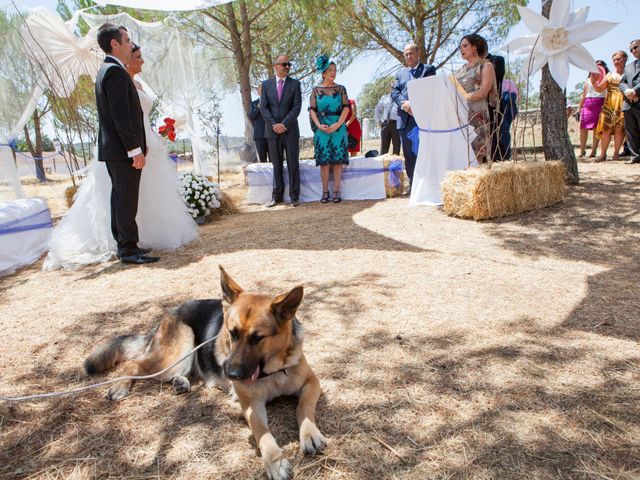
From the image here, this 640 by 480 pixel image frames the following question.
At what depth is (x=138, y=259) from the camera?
499cm

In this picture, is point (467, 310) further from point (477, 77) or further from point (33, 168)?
point (33, 168)

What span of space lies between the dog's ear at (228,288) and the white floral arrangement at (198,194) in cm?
537

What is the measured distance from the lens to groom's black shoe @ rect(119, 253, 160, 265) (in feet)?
16.3

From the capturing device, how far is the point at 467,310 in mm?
3252

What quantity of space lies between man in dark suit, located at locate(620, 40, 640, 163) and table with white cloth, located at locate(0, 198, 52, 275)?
10.4m

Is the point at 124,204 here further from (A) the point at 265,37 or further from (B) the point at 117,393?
(A) the point at 265,37

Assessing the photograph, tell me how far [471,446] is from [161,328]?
5.87 ft

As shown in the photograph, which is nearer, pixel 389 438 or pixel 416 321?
pixel 389 438

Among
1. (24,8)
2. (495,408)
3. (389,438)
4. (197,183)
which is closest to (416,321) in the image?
(495,408)

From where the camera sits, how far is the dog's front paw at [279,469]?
1771mm

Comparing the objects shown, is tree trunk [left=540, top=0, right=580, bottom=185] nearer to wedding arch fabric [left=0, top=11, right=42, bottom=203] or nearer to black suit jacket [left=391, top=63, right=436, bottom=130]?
black suit jacket [left=391, top=63, right=436, bottom=130]

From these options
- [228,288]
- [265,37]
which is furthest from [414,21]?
[228,288]

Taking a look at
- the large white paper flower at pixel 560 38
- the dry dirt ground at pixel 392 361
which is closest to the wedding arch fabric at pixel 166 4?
the dry dirt ground at pixel 392 361

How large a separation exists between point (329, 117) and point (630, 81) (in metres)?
6.00
